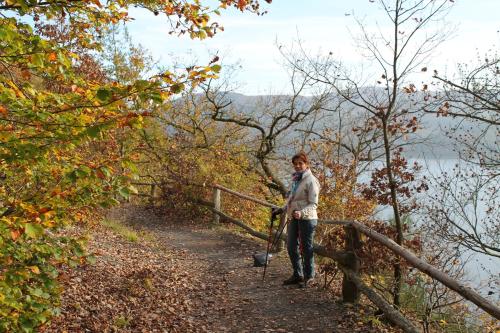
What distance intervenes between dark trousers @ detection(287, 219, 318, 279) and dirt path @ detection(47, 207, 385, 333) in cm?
31

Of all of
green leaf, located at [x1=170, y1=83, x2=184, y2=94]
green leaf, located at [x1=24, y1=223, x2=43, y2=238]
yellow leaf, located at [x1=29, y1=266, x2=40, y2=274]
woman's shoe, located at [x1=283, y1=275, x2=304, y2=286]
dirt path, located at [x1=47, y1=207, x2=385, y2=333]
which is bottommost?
dirt path, located at [x1=47, y1=207, x2=385, y2=333]

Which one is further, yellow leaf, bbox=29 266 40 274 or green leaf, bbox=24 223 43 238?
yellow leaf, bbox=29 266 40 274

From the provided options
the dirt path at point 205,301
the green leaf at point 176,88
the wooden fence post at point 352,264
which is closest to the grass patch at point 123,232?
the dirt path at point 205,301

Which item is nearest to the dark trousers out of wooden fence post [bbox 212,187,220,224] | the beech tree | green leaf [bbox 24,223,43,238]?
the beech tree

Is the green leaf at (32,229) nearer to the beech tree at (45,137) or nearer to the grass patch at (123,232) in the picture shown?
the beech tree at (45,137)

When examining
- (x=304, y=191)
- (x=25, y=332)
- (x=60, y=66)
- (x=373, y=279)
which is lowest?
(x=373, y=279)

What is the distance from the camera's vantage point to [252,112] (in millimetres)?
18031

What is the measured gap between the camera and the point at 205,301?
21.7ft

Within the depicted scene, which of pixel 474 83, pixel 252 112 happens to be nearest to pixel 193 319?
pixel 474 83

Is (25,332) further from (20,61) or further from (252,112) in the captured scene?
(252,112)

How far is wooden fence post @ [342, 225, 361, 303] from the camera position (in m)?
5.97

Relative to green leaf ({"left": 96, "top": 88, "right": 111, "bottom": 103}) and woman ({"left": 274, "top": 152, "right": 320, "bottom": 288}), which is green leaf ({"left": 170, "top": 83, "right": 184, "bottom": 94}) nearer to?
green leaf ({"left": 96, "top": 88, "right": 111, "bottom": 103})

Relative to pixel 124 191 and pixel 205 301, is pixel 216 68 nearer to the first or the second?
pixel 124 191

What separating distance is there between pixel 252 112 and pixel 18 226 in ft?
51.9
